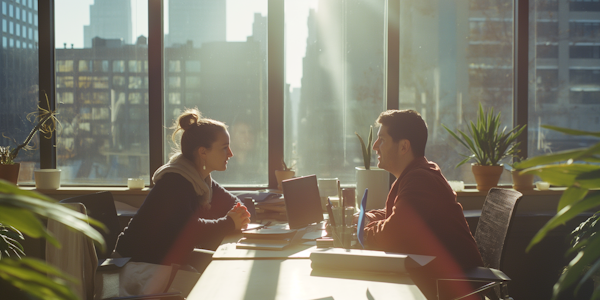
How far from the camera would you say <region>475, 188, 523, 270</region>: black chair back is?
196 cm

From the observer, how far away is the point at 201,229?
2.14 meters

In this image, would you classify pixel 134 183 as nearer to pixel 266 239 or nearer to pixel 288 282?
pixel 266 239

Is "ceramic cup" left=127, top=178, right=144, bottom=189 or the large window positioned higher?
the large window

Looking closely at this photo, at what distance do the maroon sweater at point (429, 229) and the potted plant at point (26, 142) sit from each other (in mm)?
2960

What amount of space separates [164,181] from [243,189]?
160 cm

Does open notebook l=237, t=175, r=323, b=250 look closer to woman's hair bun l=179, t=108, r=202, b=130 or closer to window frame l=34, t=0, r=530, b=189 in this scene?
woman's hair bun l=179, t=108, r=202, b=130

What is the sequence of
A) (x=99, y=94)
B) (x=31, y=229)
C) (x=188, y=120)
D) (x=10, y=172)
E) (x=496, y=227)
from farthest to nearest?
(x=99, y=94) → (x=10, y=172) → (x=188, y=120) → (x=496, y=227) → (x=31, y=229)

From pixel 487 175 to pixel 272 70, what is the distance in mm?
1996

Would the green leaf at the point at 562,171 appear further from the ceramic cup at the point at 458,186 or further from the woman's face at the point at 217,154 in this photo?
Answer: the ceramic cup at the point at 458,186

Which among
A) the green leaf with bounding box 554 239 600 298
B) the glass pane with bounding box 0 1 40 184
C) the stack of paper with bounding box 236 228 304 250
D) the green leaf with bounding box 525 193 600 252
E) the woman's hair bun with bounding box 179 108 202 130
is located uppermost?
the glass pane with bounding box 0 1 40 184

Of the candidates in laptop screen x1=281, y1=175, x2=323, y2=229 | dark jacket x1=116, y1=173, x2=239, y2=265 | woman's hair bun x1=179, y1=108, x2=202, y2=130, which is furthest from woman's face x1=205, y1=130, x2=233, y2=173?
laptop screen x1=281, y1=175, x2=323, y2=229

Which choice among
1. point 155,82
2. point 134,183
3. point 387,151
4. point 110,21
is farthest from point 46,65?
point 387,151

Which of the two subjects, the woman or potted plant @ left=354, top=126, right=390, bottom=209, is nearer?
the woman

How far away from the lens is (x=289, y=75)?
3.72 meters
